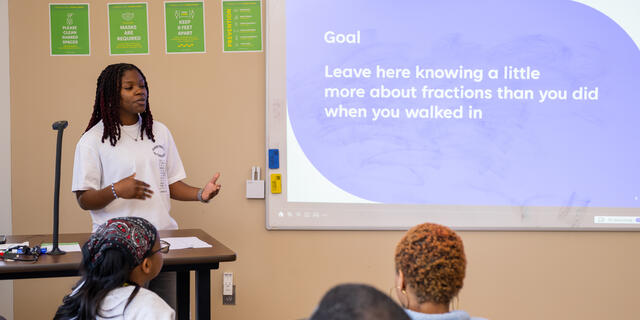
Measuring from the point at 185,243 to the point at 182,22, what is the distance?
1.64 m

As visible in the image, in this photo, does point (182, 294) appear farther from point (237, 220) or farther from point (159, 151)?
point (237, 220)

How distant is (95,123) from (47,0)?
4.15 ft

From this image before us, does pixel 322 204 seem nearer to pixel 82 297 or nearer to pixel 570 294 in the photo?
pixel 570 294

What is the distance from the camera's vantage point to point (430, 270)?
1.59 metres

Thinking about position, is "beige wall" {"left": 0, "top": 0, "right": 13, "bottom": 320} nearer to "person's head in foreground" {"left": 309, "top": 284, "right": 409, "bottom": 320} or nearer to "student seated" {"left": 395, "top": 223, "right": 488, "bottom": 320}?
"student seated" {"left": 395, "top": 223, "right": 488, "bottom": 320}

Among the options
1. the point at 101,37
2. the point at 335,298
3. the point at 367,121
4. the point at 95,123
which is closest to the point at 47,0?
the point at 101,37

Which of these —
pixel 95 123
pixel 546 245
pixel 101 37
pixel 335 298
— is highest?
pixel 101 37

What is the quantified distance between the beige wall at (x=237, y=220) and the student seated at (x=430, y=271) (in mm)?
2168

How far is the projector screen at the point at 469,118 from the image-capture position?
376cm

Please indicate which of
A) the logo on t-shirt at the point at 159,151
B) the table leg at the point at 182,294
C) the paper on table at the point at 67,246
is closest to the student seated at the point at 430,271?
the table leg at the point at 182,294

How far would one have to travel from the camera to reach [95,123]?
2.96 meters

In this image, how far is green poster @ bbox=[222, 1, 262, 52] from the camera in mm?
3770

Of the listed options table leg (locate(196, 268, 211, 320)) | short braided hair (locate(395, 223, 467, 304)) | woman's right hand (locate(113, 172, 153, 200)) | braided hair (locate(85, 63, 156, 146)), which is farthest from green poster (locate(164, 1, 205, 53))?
short braided hair (locate(395, 223, 467, 304))

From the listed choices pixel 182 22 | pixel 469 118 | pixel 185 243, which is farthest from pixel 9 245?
pixel 469 118
